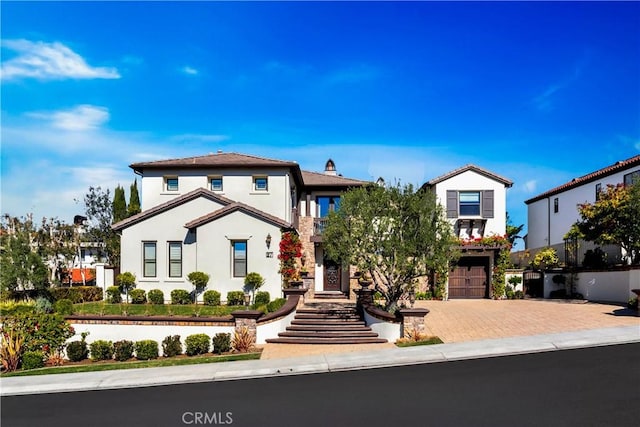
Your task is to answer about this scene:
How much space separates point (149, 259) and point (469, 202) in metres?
18.6

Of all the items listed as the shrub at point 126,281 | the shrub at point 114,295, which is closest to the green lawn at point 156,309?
the shrub at point 114,295

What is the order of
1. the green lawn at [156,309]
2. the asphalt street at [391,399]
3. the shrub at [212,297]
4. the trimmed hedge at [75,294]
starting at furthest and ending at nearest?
1. the trimmed hedge at [75,294]
2. the shrub at [212,297]
3. the green lawn at [156,309]
4. the asphalt street at [391,399]

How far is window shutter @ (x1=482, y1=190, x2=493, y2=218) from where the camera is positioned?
2905cm

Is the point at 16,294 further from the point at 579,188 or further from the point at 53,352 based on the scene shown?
the point at 579,188

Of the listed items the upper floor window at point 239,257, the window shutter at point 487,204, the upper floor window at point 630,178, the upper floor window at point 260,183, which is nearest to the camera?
the upper floor window at point 239,257

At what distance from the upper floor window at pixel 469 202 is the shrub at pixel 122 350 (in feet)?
68.6

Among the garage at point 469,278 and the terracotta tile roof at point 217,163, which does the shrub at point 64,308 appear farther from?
the garage at point 469,278

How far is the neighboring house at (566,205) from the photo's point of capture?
26.6 meters

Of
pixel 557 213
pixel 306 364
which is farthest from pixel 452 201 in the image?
pixel 306 364

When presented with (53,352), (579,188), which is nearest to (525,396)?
(53,352)

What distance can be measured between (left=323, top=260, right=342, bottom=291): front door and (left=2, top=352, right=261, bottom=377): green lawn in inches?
514

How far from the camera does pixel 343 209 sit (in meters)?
17.9

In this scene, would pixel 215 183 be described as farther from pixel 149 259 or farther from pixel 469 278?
pixel 469 278

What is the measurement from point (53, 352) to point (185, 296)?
27.5ft
